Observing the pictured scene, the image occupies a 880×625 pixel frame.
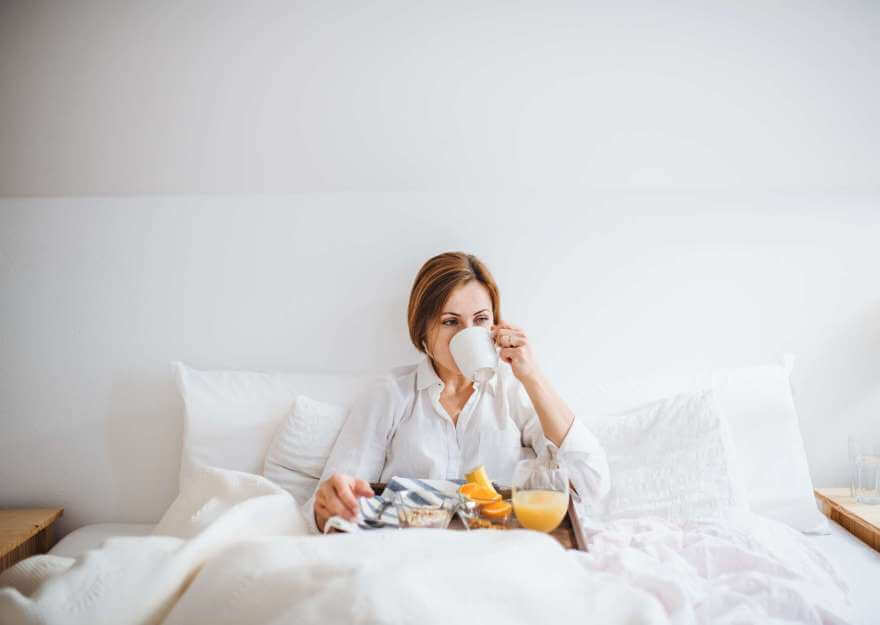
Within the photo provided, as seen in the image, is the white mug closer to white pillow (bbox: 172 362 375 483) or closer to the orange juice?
the orange juice

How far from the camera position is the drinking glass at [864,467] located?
1.83 metres

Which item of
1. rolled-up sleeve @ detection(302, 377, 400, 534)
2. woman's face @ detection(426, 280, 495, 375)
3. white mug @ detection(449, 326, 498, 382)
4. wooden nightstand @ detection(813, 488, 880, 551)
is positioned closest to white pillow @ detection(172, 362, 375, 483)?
rolled-up sleeve @ detection(302, 377, 400, 534)

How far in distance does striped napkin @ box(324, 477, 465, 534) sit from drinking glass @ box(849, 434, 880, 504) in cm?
135

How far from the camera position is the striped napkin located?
3.73 feet

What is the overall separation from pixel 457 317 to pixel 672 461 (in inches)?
27.8

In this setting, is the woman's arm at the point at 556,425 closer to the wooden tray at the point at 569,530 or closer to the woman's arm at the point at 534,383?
the woman's arm at the point at 534,383

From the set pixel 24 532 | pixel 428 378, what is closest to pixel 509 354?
pixel 428 378

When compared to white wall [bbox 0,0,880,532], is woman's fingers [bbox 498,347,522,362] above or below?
below

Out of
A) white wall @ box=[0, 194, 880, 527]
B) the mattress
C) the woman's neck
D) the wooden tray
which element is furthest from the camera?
white wall @ box=[0, 194, 880, 527]

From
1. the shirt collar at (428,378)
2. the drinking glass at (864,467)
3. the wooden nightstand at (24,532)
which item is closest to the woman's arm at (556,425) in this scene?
the shirt collar at (428,378)

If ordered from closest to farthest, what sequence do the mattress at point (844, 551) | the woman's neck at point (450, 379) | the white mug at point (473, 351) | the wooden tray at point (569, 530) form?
the wooden tray at point (569, 530)
the mattress at point (844, 551)
the white mug at point (473, 351)
the woman's neck at point (450, 379)

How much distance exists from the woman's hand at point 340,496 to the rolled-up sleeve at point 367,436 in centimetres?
26

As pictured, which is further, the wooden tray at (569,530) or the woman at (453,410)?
the woman at (453,410)

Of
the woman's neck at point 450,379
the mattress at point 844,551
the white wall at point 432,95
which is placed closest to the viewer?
the mattress at point 844,551
